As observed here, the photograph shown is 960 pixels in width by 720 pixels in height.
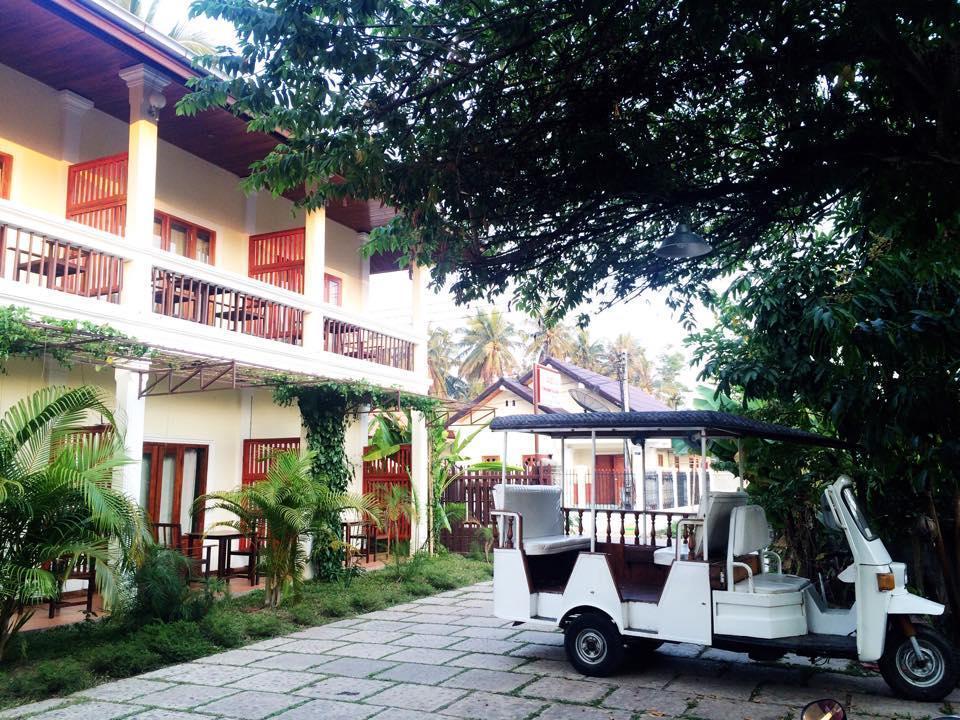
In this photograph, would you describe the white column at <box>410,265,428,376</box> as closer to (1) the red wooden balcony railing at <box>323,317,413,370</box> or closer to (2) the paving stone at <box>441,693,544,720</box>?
(1) the red wooden balcony railing at <box>323,317,413,370</box>

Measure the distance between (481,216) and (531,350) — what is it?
4720 cm

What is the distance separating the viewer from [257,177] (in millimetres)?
5828

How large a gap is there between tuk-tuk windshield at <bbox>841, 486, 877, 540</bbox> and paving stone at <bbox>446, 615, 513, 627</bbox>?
429 cm

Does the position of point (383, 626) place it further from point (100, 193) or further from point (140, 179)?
point (100, 193)

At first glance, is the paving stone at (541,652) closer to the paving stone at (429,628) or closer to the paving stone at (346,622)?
the paving stone at (429,628)

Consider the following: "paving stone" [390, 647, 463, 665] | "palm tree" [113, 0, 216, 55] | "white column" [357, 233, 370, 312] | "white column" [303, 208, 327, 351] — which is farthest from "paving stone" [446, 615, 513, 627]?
"palm tree" [113, 0, 216, 55]

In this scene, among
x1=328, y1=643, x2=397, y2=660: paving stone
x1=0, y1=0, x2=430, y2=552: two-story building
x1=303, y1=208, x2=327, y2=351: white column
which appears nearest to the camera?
x1=328, y1=643, x2=397, y2=660: paving stone

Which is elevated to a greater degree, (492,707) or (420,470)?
(420,470)

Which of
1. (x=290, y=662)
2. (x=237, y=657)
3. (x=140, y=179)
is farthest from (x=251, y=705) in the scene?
(x=140, y=179)

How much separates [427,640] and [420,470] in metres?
6.71

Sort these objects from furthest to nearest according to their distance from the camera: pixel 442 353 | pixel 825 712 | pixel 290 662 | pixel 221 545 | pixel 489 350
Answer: pixel 442 353, pixel 489 350, pixel 221 545, pixel 290 662, pixel 825 712

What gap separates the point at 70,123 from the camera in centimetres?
1096

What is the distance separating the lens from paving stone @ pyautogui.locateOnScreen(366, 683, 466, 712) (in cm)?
627

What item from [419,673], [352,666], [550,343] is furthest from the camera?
[550,343]
